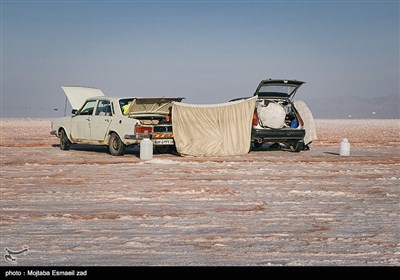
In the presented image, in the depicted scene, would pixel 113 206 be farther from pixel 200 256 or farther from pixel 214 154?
pixel 214 154

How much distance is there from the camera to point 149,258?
20.2 feet

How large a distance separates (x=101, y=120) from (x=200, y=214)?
1016cm

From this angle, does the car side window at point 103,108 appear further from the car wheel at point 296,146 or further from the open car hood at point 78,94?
the car wheel at point 296,146

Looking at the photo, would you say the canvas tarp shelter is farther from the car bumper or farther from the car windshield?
the car windshield

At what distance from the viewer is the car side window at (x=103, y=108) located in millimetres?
18203

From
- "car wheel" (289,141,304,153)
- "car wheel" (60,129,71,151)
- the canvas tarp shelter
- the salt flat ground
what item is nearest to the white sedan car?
the canvas tarp shelter

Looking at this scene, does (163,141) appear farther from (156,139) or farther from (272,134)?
(272,134)

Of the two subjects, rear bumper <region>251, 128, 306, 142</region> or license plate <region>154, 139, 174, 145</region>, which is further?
rear bumper <region>251, 128, 306, 142</region>

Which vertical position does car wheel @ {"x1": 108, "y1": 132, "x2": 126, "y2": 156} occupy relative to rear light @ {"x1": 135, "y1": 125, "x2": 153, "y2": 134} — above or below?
below

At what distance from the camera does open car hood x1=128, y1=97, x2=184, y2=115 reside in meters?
17.7

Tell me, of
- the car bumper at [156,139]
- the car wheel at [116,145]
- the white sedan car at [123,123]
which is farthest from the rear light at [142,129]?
the car wheel at [116,145]

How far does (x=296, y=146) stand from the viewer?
19.9 metres

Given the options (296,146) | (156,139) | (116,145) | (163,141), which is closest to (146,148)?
(156,139)

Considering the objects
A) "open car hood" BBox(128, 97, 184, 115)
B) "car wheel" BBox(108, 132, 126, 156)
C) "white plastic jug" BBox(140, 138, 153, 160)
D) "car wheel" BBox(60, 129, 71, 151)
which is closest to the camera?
"white plastic jug" BBox(140, 138, 153, 160)
